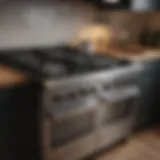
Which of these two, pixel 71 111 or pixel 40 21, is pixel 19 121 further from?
pixel 40 21

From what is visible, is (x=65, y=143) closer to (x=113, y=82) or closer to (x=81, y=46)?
(x=113, y=82)

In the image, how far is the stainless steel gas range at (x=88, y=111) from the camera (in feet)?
5.68

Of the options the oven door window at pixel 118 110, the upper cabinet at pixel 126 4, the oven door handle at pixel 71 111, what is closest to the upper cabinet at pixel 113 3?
Answer: the upper cabinet at pixel 126 4

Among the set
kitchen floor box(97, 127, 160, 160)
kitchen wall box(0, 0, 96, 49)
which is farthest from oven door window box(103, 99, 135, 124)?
kitchen wall box(0, 0, 96, 49)

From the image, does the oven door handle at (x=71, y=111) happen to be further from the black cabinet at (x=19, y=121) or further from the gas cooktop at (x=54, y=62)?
the gas cooktop at (x=54, y=62)

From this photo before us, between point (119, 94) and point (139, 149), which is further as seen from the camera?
point (139, 149)

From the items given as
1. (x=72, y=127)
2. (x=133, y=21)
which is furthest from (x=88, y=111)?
(x=133, y=21)

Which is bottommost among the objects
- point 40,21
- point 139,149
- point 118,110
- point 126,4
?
point 139,149

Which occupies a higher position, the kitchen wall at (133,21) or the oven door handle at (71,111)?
the kitchen wall at (133,21)

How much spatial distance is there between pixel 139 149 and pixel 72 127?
0.83 meters

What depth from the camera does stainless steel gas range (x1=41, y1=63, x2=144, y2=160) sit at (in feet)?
5.68

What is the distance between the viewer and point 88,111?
1.94 metres

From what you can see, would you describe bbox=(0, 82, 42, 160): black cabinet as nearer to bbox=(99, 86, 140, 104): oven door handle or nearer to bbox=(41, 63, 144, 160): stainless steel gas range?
bbox=(41, 63, 144, 160): stainless steel gas range

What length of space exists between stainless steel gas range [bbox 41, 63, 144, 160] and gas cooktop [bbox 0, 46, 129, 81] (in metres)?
0.07
